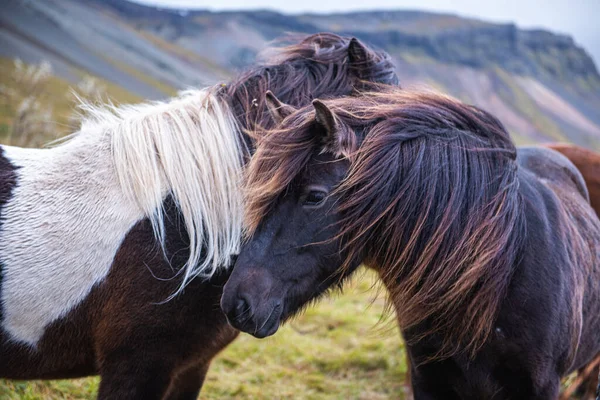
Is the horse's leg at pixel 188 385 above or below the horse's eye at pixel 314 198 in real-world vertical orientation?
below

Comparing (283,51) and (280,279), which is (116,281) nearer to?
(280,279)

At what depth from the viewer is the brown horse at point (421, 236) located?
2.31m

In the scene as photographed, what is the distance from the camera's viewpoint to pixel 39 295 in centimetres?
262

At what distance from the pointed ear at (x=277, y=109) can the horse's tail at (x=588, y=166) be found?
3.93 meters

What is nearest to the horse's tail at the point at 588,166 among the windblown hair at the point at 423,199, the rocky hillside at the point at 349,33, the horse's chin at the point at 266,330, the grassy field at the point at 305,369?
the grassy field at the point at 305,369

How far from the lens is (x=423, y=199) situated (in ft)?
7.75

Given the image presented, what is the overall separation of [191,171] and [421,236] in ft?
4.50

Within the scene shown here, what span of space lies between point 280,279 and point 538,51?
424 ft

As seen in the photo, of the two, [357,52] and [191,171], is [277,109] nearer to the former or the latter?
[191,171]

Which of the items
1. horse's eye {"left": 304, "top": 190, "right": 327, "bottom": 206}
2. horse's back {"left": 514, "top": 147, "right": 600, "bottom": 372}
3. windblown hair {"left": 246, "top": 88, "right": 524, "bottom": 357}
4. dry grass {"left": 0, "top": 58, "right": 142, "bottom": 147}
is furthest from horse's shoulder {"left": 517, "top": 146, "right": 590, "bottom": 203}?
dry grass {"left": 0, "top": 58, "right": 142, "bottom": 147}

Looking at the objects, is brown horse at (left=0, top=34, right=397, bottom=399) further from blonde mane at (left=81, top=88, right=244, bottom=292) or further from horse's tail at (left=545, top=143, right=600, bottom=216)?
horse's tail at (left=545, top=143, right=600, bottom=216)

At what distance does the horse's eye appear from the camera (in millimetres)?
2299

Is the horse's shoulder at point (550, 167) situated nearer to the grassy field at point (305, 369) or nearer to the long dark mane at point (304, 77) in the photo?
the long dark mane at point (304, 77)

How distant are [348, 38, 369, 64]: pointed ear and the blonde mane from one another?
1.09 metres
